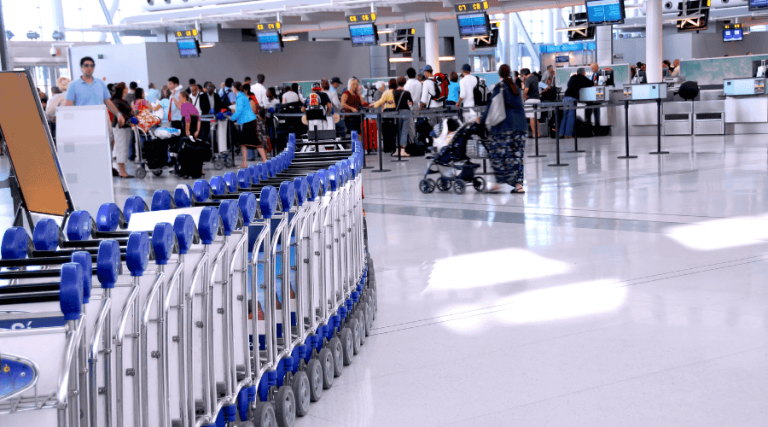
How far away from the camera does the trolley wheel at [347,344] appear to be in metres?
3.74

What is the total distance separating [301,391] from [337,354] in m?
0.49

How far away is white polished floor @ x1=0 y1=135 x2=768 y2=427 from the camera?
3.17m

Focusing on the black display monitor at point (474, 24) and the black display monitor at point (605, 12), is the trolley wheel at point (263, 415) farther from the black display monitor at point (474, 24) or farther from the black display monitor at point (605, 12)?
the black display monitor at point (474, 24)

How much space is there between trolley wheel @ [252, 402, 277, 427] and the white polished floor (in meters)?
0.39

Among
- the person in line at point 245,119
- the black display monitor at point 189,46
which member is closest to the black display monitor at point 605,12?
the person in line at point 245,119

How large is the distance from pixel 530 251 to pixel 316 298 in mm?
3201

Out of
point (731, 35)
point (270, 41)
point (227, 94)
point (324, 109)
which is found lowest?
point (324, 109)

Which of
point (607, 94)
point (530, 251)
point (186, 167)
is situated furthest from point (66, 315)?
point (607, 94)

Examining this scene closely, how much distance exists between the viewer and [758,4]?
18.6 metres

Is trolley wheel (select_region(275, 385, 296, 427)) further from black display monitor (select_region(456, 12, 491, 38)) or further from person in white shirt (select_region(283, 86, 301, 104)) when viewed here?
black display monitor (select_region(456, 12, 491, 38))

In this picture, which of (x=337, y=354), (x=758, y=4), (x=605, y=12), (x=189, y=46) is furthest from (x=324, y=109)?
(x=337, y=354)

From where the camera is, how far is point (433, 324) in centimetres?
443

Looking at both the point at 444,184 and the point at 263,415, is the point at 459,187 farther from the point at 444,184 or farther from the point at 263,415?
the point at 263,415

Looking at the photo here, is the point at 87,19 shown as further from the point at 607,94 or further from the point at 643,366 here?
the point at 643,366
